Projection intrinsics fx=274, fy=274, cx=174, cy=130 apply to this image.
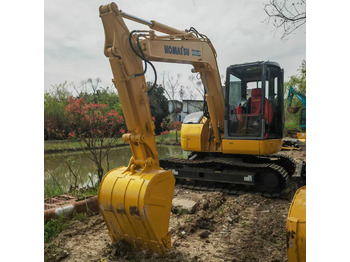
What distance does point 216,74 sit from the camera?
235 inches

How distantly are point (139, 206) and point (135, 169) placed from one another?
0.61 m

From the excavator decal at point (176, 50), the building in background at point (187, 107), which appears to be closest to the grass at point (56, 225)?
the excavator decal at point (176, 50)

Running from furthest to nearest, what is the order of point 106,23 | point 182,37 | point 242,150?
point 242,150, point 182,37, point 106,23

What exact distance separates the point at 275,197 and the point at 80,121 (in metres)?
4.46

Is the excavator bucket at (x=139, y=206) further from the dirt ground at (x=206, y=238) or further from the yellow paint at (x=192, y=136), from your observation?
the yellow paint at (x=192, y=136)

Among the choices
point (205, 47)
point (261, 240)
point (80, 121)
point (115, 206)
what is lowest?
point (261, 240)

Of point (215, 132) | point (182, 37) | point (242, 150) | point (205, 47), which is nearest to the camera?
point (182, 37)

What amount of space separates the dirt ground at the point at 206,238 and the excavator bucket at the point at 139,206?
165 mm

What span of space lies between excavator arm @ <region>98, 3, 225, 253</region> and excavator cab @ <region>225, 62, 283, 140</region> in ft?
8.31

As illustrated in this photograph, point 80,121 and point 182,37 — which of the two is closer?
point 182,37

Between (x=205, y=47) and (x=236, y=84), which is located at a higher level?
(x=205, y=47)

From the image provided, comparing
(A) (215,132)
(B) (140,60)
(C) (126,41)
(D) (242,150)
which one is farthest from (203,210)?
(C) (126,41)

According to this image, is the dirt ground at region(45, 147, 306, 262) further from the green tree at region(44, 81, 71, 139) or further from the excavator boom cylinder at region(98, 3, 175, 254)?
the green tree at region(44, 81, 71, 139)

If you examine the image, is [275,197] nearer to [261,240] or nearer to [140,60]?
[261,240]
